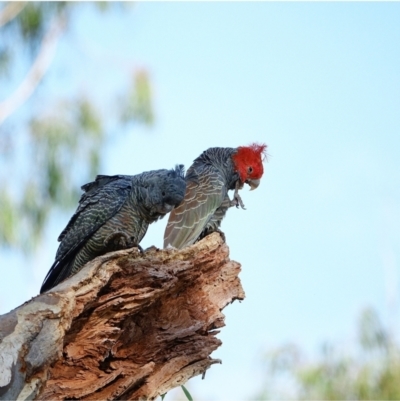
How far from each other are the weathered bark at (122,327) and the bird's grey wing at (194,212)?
181 centimetres

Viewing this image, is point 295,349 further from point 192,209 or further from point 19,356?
point 19,356

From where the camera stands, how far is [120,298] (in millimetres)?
4309

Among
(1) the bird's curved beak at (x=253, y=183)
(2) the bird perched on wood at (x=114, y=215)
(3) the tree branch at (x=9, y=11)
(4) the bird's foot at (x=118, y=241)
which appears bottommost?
(4) the bird's foot at (x=118, y=241)

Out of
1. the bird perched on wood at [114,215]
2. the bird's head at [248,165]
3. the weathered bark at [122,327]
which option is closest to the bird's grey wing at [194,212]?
the bird's head at [248,165]

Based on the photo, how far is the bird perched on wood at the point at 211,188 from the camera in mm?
6824

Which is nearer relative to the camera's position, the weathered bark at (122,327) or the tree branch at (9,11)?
the weathered bark at (122,327)

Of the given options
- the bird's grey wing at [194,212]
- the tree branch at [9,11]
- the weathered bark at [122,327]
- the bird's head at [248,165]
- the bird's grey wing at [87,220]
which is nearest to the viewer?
the weathered bark at [122,327]

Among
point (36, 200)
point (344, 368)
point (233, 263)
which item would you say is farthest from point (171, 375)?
point (36, 200)

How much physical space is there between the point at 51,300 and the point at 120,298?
496 mm

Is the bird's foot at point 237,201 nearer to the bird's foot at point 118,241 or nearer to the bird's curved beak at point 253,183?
the bird's curved beak at point 253,183

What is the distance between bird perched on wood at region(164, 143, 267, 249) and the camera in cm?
682

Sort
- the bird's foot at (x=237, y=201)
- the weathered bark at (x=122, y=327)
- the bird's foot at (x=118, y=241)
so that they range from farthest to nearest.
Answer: the bird's foot at (x=237, y=201) < the bird's foot at (x=118, y=241) < the weathered bark at (x=122, y=327)

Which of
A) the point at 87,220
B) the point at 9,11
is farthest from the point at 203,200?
the point at 9,11

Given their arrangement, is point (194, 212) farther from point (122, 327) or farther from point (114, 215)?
point (122, 327)
